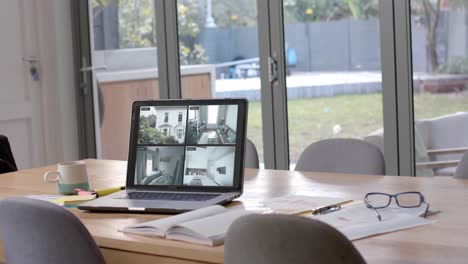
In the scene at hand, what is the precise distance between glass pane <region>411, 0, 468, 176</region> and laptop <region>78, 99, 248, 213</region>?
2137 mm

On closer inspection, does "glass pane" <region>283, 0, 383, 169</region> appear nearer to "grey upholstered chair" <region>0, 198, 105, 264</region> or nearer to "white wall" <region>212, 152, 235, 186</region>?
"white wall" <region>212, 152, 235, 186</region>

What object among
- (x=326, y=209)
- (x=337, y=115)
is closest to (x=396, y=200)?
(x=326, y=209)

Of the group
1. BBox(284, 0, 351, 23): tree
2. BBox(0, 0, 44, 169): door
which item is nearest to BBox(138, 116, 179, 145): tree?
BBox(284, 0, 351, 23): tree

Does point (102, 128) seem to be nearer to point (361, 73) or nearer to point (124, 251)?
point (361, 73)

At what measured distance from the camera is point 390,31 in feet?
14.6

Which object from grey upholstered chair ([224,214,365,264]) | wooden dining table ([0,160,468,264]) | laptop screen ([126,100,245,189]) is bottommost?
wooden dining table ([0,160,468,264])

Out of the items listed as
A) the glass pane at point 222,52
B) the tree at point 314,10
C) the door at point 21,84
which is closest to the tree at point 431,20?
the tree at point 314,10

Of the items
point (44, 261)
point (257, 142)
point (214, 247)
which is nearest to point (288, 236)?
point (214, 247)

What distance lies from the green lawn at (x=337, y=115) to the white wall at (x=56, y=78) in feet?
5.29

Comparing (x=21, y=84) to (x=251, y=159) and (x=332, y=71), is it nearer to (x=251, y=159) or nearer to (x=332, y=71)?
(x=332, y=71)

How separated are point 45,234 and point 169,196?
0.49 metres

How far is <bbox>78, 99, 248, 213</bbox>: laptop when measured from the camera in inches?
98.3

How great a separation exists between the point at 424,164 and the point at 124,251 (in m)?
2.68

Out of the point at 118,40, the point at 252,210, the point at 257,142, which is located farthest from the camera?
the point at 118,40
